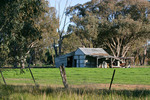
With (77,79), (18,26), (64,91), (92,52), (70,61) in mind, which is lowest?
(77,79)

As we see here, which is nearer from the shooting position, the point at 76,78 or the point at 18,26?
the point at 18,26

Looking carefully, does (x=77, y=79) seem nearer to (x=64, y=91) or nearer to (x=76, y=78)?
(x=76, y=78)

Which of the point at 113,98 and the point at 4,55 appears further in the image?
the point at 4,55

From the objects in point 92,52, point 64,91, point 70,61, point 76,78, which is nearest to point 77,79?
point 76,78

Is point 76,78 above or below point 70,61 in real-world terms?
below

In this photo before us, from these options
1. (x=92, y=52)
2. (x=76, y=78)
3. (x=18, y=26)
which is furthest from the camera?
(x=92, y=52)

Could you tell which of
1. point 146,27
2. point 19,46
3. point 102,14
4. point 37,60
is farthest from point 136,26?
point 19,46

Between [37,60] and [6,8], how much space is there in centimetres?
5964

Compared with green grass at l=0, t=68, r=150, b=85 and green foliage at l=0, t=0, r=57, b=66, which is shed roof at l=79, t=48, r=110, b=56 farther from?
green foliage at l=0, t=0, r=57, b=66

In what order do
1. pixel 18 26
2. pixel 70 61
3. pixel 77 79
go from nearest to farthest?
1. pixel 18 26
2. pixel 77 79
3. pixel 70 61

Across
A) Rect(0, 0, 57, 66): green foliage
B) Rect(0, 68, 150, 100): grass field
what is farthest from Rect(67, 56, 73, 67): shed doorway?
Rect(0, 0, 57, 66): green foliage

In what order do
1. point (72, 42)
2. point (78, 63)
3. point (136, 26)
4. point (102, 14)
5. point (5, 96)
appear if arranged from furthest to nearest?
point (72, 42) < point (102, 14) < point (136, 26) < point (78, 63) < point (5, 96)

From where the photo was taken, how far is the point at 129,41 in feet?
200

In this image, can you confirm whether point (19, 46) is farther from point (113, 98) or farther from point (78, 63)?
point (78, 63)
